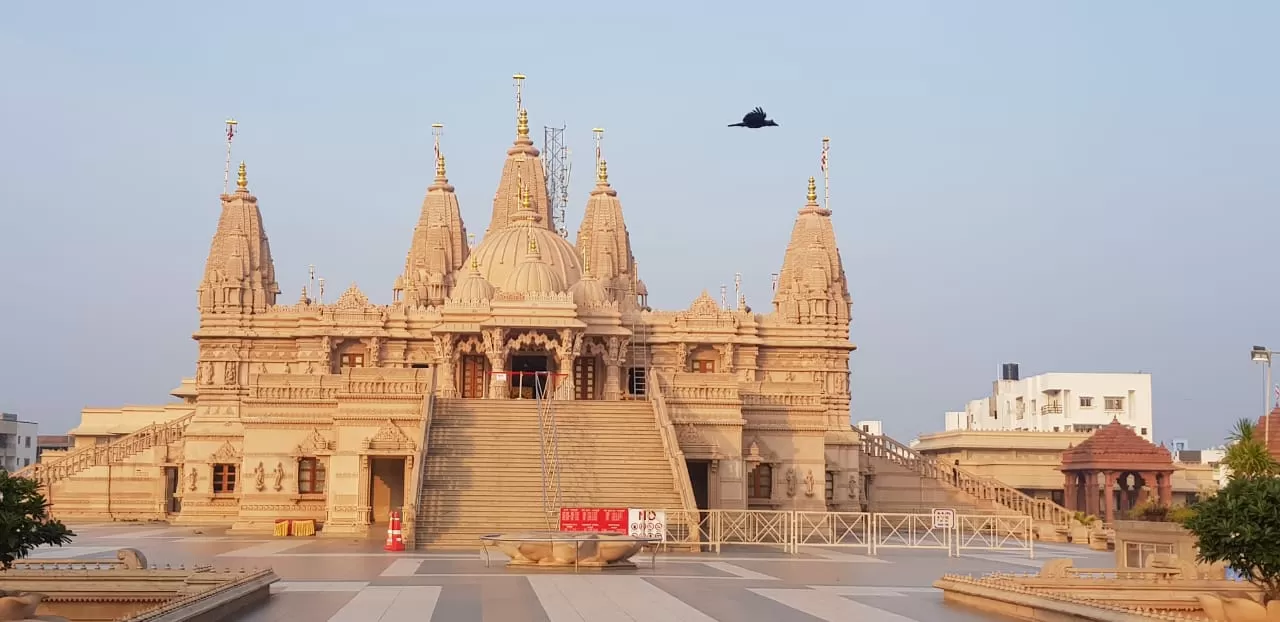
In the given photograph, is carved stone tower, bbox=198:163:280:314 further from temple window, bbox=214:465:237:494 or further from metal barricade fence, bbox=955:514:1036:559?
metal barricade fence, bbox=955:514:1036:559

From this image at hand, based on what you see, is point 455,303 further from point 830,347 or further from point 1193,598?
point 1193,598

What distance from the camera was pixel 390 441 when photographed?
151 ft

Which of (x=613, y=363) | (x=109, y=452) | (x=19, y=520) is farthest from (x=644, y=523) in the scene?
(x=109, y=452)

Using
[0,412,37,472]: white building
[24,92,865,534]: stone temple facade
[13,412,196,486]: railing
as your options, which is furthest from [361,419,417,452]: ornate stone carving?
[0,412,37,472]: white building

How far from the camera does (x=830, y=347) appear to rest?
215 ft

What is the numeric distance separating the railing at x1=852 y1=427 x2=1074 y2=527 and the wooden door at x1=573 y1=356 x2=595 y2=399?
11200 mm

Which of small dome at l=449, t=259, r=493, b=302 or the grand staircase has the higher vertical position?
small dome at l=449, t=259, r=493, b=302

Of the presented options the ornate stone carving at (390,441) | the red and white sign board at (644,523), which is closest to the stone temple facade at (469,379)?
the ornate stone carving at (390,441)

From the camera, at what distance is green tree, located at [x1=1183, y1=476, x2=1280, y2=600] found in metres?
20.7

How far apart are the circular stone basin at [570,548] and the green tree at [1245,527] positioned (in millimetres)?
10918

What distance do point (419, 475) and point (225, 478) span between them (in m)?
20.5

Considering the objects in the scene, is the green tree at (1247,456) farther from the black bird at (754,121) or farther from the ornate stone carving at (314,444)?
the ornate stone carving at (314,444)

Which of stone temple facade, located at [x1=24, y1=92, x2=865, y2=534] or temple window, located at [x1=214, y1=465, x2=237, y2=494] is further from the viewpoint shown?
temple window, located at [x1=214, y1=465, x2=237, y2=494]

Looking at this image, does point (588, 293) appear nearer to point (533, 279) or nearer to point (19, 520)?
point (533, 279)
